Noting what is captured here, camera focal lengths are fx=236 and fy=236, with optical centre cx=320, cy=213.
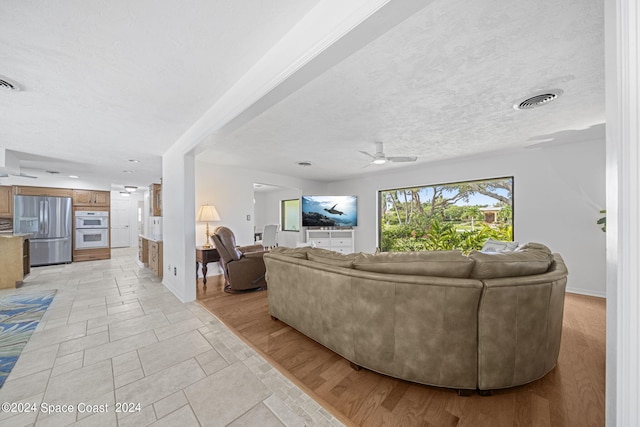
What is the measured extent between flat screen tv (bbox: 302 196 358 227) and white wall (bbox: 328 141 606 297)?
108 inches

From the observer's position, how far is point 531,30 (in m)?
1.41

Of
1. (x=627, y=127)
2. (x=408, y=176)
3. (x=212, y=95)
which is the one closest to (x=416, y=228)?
(x=408, y=176)

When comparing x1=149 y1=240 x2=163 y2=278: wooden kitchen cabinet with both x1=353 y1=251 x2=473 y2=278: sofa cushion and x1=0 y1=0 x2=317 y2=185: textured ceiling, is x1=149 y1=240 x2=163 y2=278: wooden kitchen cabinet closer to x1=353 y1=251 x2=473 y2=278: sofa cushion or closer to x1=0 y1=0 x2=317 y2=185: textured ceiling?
x1=0 y1=0 x2=317 y2=185: textured ceiling

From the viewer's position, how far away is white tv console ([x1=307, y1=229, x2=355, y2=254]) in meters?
6.44

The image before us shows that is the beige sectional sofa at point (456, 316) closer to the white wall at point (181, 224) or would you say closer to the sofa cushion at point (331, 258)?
the sofa cushion at point (331, 258)

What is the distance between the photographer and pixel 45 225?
5660 mm

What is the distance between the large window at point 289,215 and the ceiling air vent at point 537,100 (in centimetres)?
667

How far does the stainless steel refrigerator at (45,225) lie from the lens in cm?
539

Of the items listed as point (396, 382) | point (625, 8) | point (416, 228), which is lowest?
point (396, 382)

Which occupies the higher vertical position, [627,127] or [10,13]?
[10,13]

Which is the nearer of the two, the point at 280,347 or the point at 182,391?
the point at 182,391

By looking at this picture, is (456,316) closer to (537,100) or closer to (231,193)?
(537,100)

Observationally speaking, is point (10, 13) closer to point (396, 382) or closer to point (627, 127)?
point (627, 127)

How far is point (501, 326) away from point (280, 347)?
1.72 m
